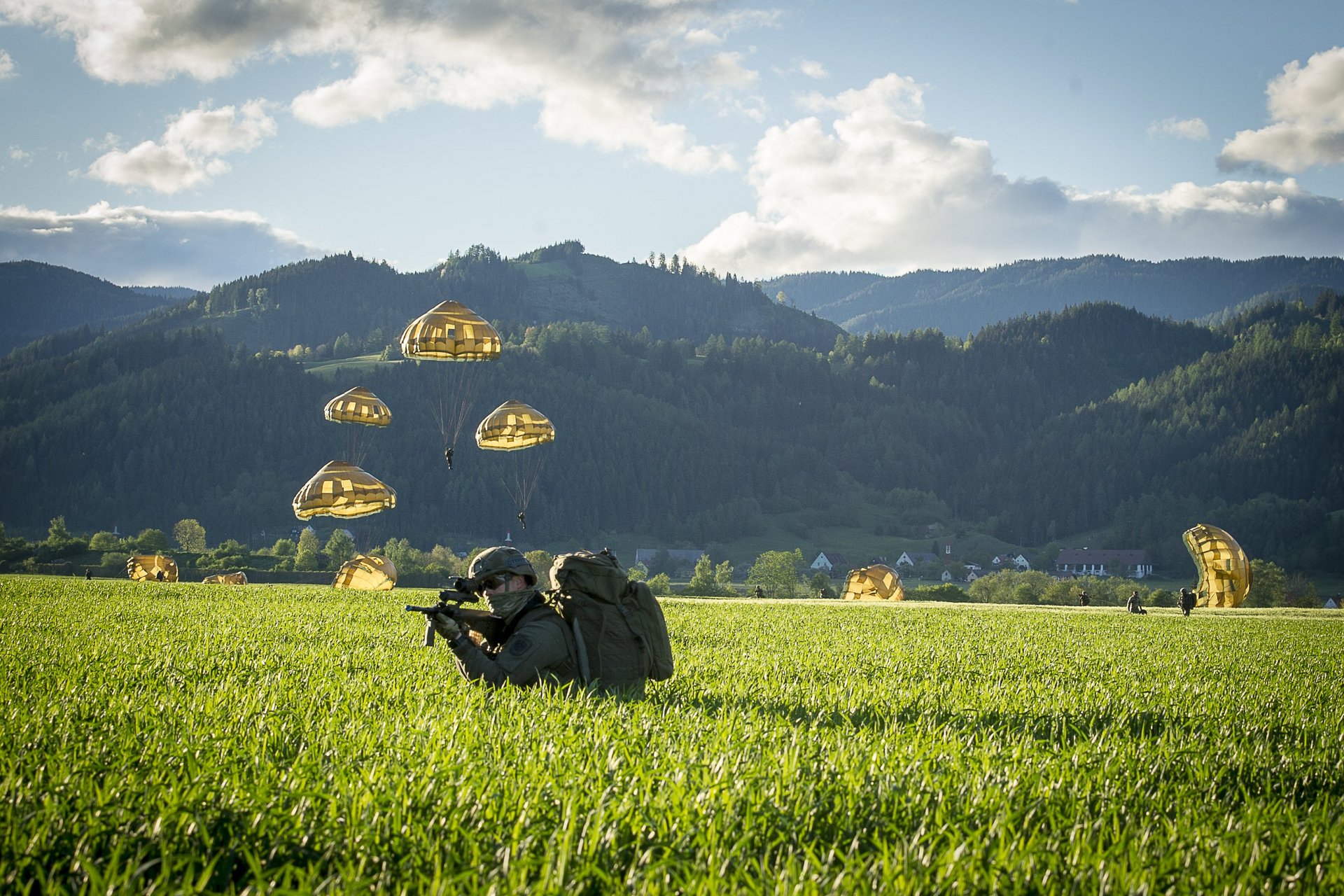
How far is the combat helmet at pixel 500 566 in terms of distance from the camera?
8.53m

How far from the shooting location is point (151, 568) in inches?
2347

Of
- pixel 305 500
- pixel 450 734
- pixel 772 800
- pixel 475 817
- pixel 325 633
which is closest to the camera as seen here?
pixel 475 817

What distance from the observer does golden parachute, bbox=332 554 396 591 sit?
50344mm

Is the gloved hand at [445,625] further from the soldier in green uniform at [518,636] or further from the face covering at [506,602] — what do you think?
the face covering at [506,602]

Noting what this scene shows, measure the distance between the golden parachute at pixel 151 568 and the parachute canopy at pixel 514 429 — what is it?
2758cm

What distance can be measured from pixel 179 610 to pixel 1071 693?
49.7 feet

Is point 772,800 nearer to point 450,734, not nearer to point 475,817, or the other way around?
point 475,817

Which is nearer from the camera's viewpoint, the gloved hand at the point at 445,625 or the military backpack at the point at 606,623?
the gloved hand at the point at 445,625

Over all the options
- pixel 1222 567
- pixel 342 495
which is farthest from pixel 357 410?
pixel 1222 567

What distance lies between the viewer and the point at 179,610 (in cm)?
1850

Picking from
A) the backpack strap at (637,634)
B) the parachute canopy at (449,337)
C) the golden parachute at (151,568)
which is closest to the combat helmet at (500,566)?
the backpack strap at (637,634)

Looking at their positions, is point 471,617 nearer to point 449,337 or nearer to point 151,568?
point 449,337

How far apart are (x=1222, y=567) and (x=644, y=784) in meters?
47.7

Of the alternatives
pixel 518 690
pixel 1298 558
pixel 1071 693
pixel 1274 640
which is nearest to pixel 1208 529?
pixel 1274 640
